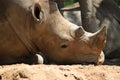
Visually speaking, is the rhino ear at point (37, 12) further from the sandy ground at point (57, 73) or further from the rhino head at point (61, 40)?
the sandy ground at point (57, 73)

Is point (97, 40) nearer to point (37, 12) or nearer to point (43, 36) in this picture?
point (43, 36)

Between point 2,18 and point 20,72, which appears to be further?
point 2,18

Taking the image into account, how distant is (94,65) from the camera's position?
705 cm

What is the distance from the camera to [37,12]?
711 centimetres

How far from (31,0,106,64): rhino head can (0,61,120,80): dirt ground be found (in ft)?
1.77

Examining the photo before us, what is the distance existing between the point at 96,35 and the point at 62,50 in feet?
1.69

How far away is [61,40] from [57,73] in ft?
4.16

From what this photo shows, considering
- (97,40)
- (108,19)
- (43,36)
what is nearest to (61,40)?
(43,36)

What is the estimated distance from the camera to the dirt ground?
5.68 meters

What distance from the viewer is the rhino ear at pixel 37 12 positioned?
698 cm

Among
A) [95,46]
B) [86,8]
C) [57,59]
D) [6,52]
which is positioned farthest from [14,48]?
[86,8]

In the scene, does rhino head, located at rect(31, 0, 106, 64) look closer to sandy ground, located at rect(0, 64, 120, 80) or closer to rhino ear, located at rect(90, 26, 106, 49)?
Answer: rhino ear, located at rect(90, 26, 106, 49)

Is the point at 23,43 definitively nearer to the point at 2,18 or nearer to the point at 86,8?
the point at 2,18

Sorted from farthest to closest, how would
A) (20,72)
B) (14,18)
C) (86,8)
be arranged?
(86,8) < (14,18) < (20,72)
